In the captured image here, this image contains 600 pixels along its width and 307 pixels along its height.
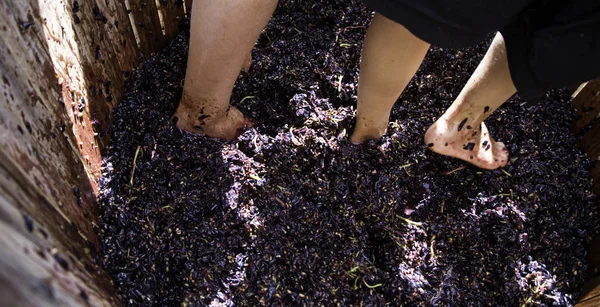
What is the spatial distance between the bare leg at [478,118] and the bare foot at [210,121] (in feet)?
2.23

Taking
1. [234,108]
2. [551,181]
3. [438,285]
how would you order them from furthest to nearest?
[551,181], [234,108], [438,285]

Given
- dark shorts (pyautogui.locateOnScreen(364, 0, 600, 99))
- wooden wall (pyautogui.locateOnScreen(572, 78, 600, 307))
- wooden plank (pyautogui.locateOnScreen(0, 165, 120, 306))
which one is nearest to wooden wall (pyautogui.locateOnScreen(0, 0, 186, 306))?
wooden plank (pyautogui.locateOnScreen(0, 165, 120, 306))

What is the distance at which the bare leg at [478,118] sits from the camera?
1.36 m

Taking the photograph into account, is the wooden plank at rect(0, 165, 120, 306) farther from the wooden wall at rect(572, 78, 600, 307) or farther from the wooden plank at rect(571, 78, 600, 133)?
the wooden plank at rect(571, 78, 600, 133)

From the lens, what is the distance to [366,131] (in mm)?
1529

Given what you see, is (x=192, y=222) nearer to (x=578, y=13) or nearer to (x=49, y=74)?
(x=49, y=74)

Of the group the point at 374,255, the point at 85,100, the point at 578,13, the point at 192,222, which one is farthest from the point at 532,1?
the point at 85,100

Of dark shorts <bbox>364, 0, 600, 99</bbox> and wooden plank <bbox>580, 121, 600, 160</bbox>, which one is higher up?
wooden plank <bbox>580, 121, 600, 160</bbox>

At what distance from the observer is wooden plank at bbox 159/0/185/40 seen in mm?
1642

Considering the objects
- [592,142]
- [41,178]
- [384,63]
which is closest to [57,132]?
[41,178]

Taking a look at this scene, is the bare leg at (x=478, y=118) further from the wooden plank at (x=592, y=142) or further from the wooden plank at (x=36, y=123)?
the wooden plank at (x=36, y=123)

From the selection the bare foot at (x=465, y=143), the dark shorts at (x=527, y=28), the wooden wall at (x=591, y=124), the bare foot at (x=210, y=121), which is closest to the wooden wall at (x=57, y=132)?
the bare foot at (x=210, y=121)

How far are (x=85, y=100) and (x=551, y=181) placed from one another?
1.61 m

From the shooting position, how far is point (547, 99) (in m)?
1.81
